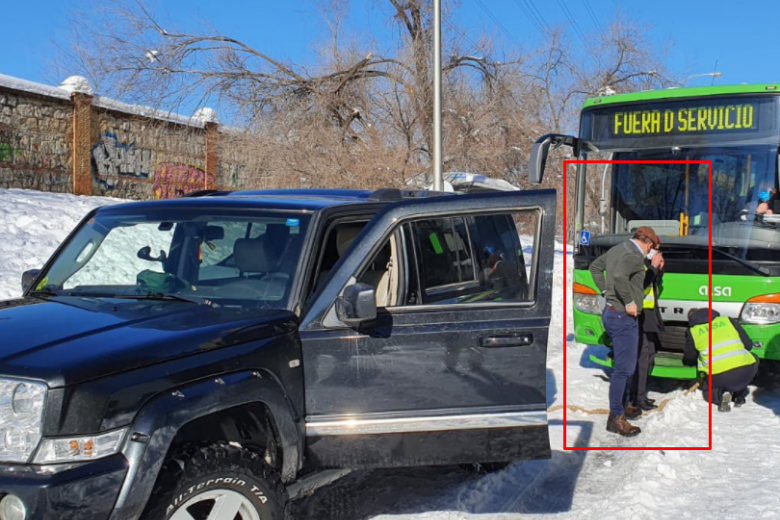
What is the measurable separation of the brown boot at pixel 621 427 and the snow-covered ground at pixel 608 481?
0.08 metres

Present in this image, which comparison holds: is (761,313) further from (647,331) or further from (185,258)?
(185,258)

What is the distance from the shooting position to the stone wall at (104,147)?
1748 centimetres

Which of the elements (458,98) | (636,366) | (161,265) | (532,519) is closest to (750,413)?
(636,366)

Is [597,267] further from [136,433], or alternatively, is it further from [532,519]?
[136,433]

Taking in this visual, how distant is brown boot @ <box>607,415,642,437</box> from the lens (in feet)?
22.3

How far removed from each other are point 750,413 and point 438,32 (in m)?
9.53

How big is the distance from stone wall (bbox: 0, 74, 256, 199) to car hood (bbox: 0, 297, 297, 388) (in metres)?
15.0

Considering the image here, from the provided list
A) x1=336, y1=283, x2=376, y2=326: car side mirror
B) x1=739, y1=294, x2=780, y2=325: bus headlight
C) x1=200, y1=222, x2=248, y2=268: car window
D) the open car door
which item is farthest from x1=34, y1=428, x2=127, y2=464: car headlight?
x1=739, y1=294, x2=780, y2=325: bus headlight

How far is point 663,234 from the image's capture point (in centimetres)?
843

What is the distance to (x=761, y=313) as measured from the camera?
7.59m

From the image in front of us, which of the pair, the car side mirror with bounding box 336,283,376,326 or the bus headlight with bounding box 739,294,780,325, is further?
the bus headlight with bounding box 739,294,780,325

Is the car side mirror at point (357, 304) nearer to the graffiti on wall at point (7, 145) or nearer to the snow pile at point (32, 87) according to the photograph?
the graffiti on wall at point (7, 145)

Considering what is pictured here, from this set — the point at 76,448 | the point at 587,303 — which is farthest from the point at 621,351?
the point at 76,448

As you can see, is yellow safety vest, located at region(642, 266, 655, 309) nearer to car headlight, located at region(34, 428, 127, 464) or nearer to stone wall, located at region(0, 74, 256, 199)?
car headlight, located at region(34, 428, 127, 464)
